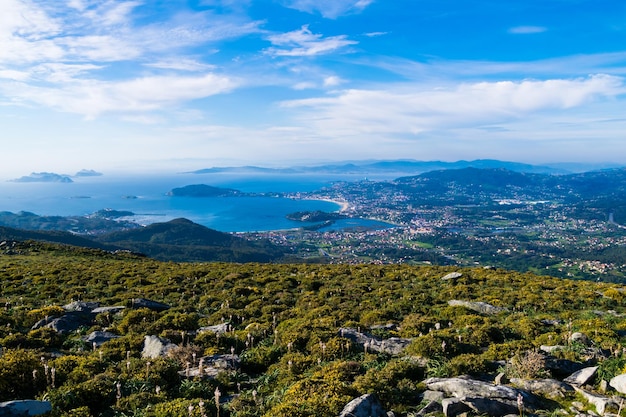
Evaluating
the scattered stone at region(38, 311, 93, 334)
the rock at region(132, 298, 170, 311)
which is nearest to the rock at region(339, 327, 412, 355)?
the rock at region(132, 298, 170, 311)

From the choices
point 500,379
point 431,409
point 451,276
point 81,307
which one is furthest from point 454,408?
point 451,276

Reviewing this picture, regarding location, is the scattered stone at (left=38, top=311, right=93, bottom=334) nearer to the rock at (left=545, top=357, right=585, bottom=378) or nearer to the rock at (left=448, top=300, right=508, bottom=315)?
the rock at (left=545, top=357, right=585, bottom=378)

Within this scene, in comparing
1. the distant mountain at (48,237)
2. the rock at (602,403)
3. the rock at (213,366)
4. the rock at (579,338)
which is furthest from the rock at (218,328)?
the distant mountain at (48,237)

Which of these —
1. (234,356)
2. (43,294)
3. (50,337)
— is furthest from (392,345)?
(43,294)

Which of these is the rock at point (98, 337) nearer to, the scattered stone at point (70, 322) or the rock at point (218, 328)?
the scattered stone at point (70, 322)

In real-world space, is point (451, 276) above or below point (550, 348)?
below

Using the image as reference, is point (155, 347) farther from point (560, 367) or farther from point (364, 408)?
point (560, 367)
